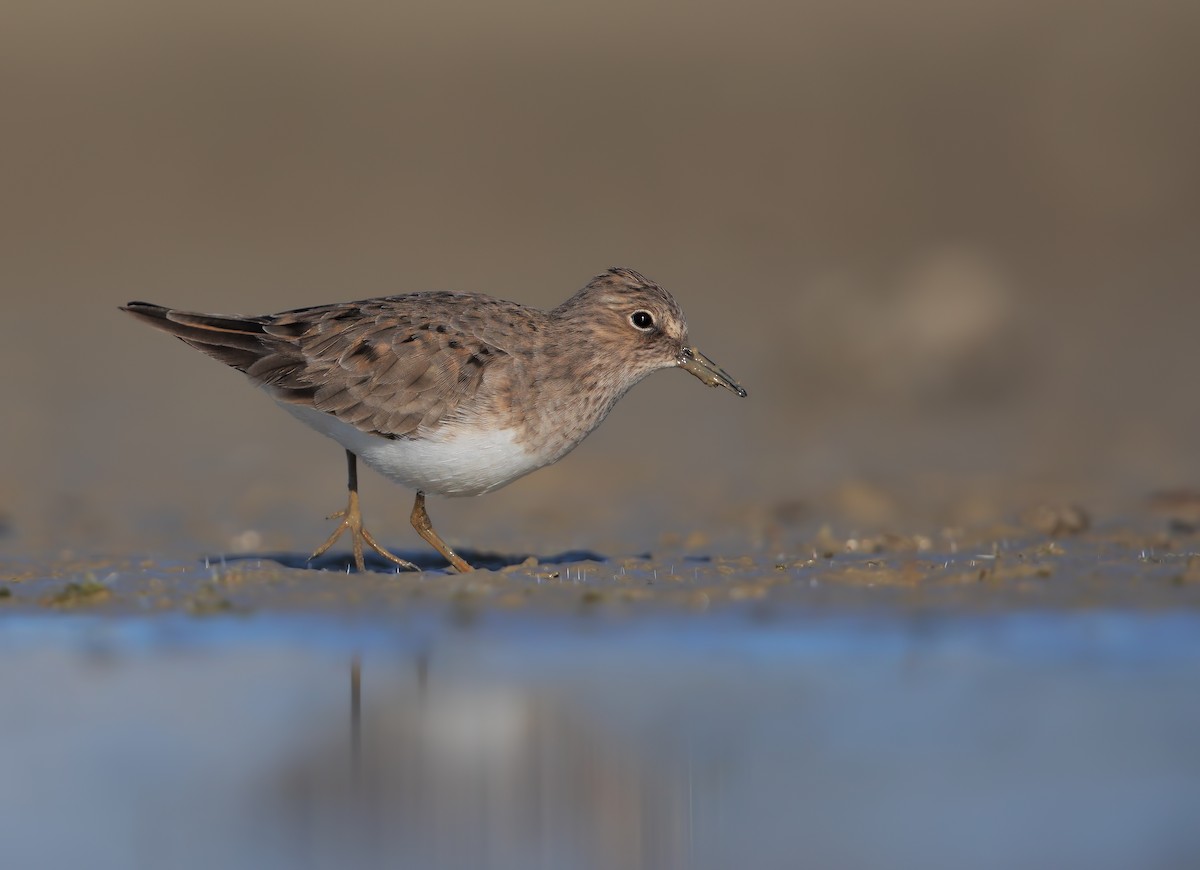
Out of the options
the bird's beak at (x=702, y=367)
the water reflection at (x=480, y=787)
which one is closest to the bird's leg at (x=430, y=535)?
the bird's beak at (x=702, y=367)

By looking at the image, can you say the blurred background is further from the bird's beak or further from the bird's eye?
the bird's eye

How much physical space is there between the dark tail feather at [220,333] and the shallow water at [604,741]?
2.35 meters

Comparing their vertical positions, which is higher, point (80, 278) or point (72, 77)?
point (72, 77)

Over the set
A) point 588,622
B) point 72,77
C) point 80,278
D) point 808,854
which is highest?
point 72,77

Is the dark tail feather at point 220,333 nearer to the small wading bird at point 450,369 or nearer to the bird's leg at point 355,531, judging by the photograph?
the small wading bird at point 450,369

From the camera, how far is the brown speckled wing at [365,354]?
973 cm

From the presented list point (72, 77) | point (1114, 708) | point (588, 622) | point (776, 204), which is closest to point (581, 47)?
point (776, 204)

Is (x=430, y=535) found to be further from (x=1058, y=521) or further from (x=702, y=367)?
(x=1058, y=521)

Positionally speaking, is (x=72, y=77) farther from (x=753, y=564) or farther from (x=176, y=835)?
(x=176, y=835)

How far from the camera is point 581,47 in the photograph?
22656 mm

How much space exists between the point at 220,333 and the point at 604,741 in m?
4.89

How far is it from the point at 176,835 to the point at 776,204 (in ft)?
48.8

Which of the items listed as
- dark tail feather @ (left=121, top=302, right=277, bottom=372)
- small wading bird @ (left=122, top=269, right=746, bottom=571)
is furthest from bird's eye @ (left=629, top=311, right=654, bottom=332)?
dark tail feather @ (left=121, top=302, right=277, bottom=372)

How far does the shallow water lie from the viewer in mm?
5262
